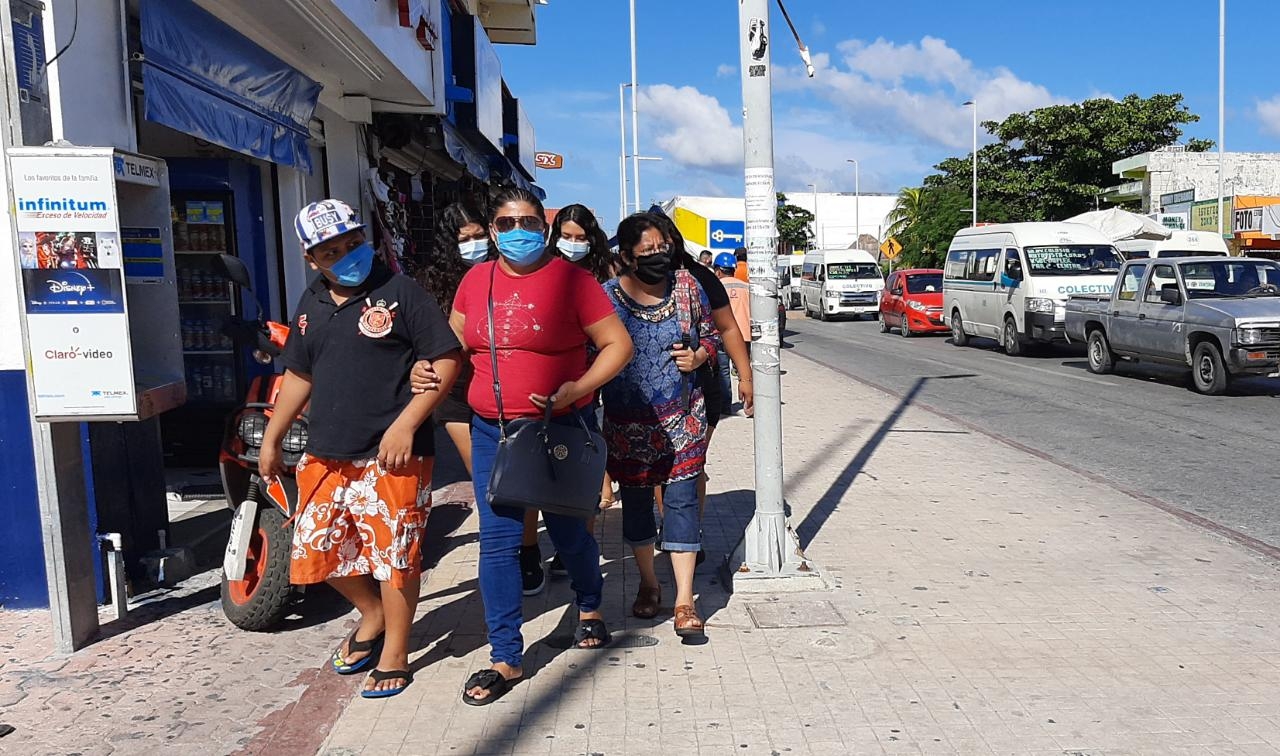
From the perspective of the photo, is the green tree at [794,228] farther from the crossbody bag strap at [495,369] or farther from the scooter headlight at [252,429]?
the crossbody bag strap at [495,369]

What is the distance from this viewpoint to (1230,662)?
4.24m

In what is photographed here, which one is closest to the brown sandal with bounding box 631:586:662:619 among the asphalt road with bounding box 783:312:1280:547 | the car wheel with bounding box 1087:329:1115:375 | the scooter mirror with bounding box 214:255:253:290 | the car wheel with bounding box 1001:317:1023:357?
the scooter mirror with bounding box 214:255:253:290

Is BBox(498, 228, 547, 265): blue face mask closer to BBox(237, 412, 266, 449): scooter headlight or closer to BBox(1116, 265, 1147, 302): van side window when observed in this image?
BBox(237, 412, 266, 449): scooter headlight

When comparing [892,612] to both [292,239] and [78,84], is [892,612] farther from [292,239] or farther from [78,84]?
[292,239]

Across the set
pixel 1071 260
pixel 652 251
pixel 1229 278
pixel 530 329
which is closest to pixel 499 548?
pixel 530 329

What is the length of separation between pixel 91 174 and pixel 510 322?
1.89 metres

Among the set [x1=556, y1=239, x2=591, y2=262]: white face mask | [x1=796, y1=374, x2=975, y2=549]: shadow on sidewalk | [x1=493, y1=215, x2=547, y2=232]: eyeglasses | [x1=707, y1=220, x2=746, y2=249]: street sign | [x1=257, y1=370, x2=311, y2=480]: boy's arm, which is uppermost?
[x1=707, y1=220, x2=746, y2=249]: street sign

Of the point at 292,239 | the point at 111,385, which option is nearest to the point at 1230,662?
the point at 111,385

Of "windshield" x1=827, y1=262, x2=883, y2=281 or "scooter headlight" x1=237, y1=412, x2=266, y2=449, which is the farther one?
"windshield" x1=827, y1=262, x2=883, y2=281

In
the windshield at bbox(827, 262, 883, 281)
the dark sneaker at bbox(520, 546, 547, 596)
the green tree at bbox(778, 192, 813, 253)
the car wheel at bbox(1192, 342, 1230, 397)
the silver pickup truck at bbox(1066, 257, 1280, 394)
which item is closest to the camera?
the dark sneaker at bbox(520, 546, 547, 596)

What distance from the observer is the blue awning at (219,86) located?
541 centimetres

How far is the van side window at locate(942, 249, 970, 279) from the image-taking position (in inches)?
853

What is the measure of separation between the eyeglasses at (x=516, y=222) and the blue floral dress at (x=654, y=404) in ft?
2.27

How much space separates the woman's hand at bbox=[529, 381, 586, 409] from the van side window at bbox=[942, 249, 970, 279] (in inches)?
748
